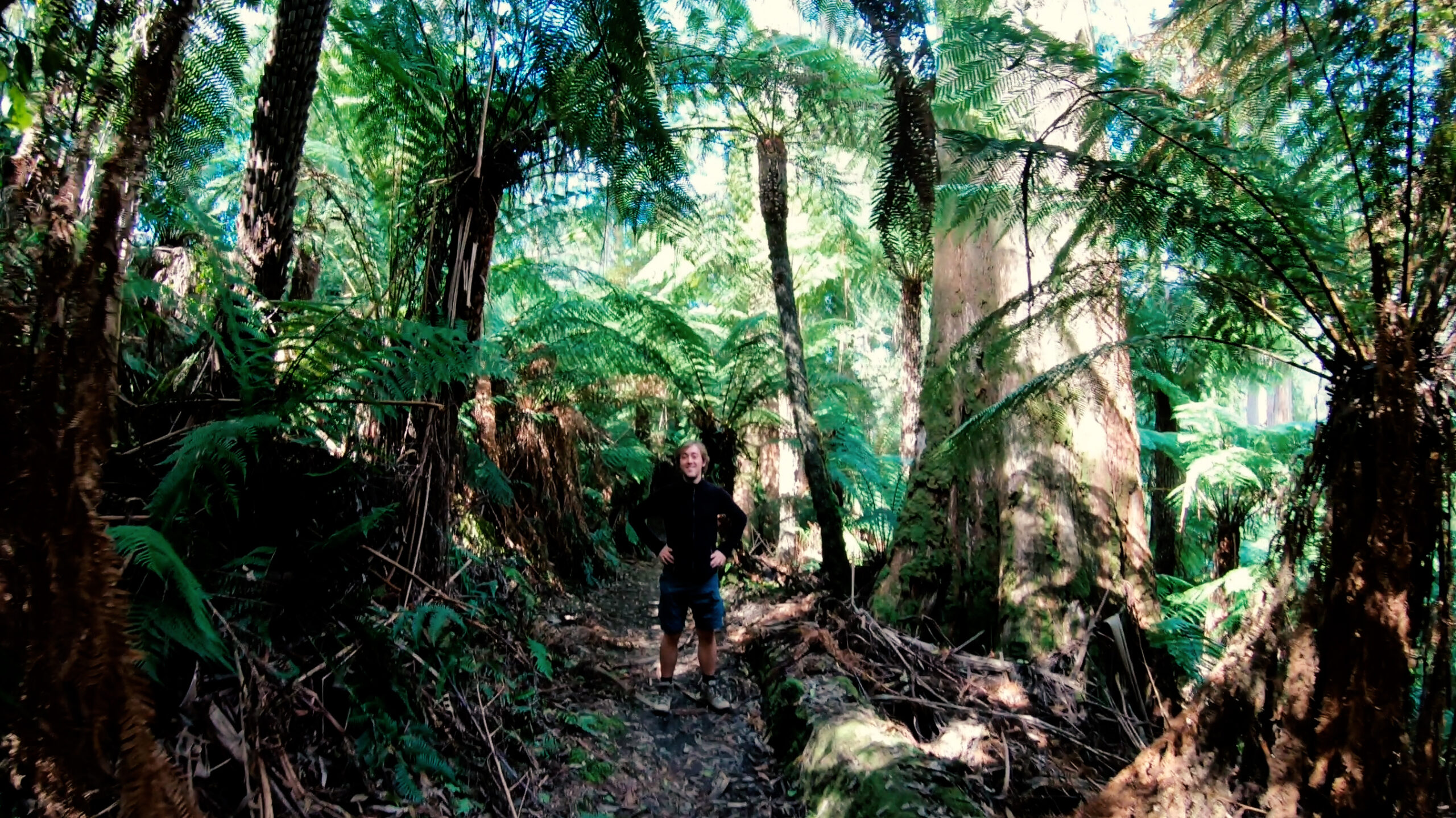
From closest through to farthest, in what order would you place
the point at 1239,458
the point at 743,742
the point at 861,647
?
the point at 743,742, the point at 861,647, the point at 1239,458

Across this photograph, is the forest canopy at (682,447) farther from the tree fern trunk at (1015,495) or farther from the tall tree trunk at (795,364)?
the tall tree trunk at (795,364)

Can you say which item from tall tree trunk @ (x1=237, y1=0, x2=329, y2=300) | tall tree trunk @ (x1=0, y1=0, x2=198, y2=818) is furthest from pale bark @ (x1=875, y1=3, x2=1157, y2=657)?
tall tree trunk @ (x1=0, y1=0, x2=198, y2=818)

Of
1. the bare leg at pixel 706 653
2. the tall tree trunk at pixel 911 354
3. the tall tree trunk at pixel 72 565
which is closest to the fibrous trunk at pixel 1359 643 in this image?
the tall tree trunk at pixel 72 565

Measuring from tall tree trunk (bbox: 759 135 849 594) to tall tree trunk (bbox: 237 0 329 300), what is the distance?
3460mm

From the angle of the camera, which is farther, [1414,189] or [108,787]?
[1414,189]

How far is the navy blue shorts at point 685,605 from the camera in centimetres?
405

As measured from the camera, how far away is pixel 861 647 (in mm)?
4215

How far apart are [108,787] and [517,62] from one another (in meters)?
2.79

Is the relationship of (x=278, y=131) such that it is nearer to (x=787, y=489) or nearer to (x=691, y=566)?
(x=691, y=566)

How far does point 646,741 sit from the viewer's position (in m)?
3.50

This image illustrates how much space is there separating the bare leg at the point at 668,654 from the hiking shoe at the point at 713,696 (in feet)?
0.58

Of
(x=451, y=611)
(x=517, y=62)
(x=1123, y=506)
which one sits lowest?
(x=451, y=611)

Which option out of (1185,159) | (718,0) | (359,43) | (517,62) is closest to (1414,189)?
(1185,159)

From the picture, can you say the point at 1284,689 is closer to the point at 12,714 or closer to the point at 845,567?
the point at 12,714
